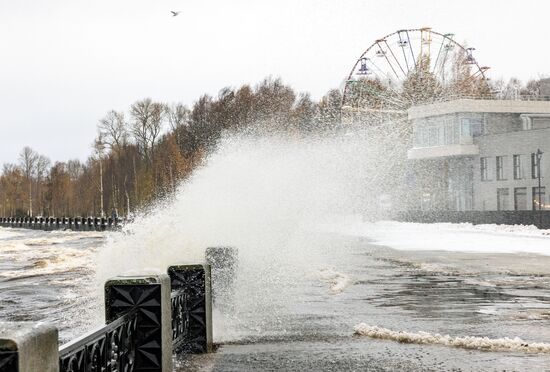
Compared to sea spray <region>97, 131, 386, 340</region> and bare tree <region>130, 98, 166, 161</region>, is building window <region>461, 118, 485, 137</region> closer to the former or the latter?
sea spray <region>97, 131, 386, 340</region>

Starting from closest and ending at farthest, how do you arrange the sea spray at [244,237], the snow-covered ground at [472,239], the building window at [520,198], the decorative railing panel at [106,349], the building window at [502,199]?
the decorative railing panel at [106,349] < the sea spray at [244,237] < the snow-covered ground at [472,239] < the building window at [520,198] < the building window at [502,199]

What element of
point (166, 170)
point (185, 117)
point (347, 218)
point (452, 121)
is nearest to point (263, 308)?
point (452, 121)

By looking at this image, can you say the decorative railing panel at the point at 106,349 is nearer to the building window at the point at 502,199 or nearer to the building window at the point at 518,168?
the building window at the point at 518,168

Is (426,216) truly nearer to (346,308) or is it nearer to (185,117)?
(346,308)

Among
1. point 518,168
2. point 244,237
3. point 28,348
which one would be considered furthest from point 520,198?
point 28,348

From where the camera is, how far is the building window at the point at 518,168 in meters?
63.1

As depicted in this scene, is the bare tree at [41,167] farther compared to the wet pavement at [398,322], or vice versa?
the bare tree at [41,167]

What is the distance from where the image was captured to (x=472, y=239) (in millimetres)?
39406

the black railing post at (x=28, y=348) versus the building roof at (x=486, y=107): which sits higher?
the building roof at (x=486, y=107)

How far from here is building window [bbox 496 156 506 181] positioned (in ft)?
213

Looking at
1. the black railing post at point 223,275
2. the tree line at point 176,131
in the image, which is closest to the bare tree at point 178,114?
the tree line at point 176,131

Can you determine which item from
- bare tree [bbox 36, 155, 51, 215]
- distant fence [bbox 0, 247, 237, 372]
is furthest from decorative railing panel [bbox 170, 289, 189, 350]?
bare tree [bbox 36, 155, 51, 215]

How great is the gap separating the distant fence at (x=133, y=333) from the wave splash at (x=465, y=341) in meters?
2.49

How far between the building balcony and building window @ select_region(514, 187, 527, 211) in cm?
572
